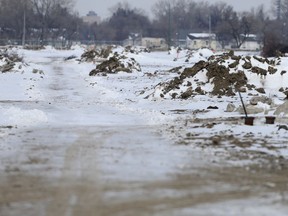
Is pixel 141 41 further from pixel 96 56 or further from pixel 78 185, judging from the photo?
pixel 78 185

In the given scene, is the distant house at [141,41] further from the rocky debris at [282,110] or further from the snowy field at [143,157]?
the rocky debris at [282,110]

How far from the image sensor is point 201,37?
136m

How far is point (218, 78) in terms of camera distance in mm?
21828

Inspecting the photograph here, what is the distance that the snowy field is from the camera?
644cm

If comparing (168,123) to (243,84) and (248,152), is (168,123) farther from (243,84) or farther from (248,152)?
(243,84)

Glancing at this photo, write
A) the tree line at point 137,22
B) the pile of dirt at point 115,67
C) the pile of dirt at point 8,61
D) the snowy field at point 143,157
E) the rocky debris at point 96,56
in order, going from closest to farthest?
the snowy field at point 143,157, the pile of dirt at point 8,61, the pile of dirt at point 115,67, the rocky debris at point 96,56, the tree line at point 137,22

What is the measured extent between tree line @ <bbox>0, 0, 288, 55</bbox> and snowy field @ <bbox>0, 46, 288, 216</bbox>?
44.1 meters

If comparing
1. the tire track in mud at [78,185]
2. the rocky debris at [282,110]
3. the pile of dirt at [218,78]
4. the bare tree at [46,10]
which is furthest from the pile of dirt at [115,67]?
the bare tree at [46,10]

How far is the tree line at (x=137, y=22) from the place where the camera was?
11438 centimetres

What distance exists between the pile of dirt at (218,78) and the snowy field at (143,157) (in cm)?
66

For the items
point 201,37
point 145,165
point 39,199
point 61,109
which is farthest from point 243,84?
point 201,37

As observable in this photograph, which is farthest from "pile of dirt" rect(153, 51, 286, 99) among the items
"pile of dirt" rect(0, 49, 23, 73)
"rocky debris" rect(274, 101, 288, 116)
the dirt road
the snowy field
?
"pile of dirt" rect(0, 49, 23, 73)

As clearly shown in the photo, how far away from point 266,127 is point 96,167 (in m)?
5.32

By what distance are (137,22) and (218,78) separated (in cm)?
13948
